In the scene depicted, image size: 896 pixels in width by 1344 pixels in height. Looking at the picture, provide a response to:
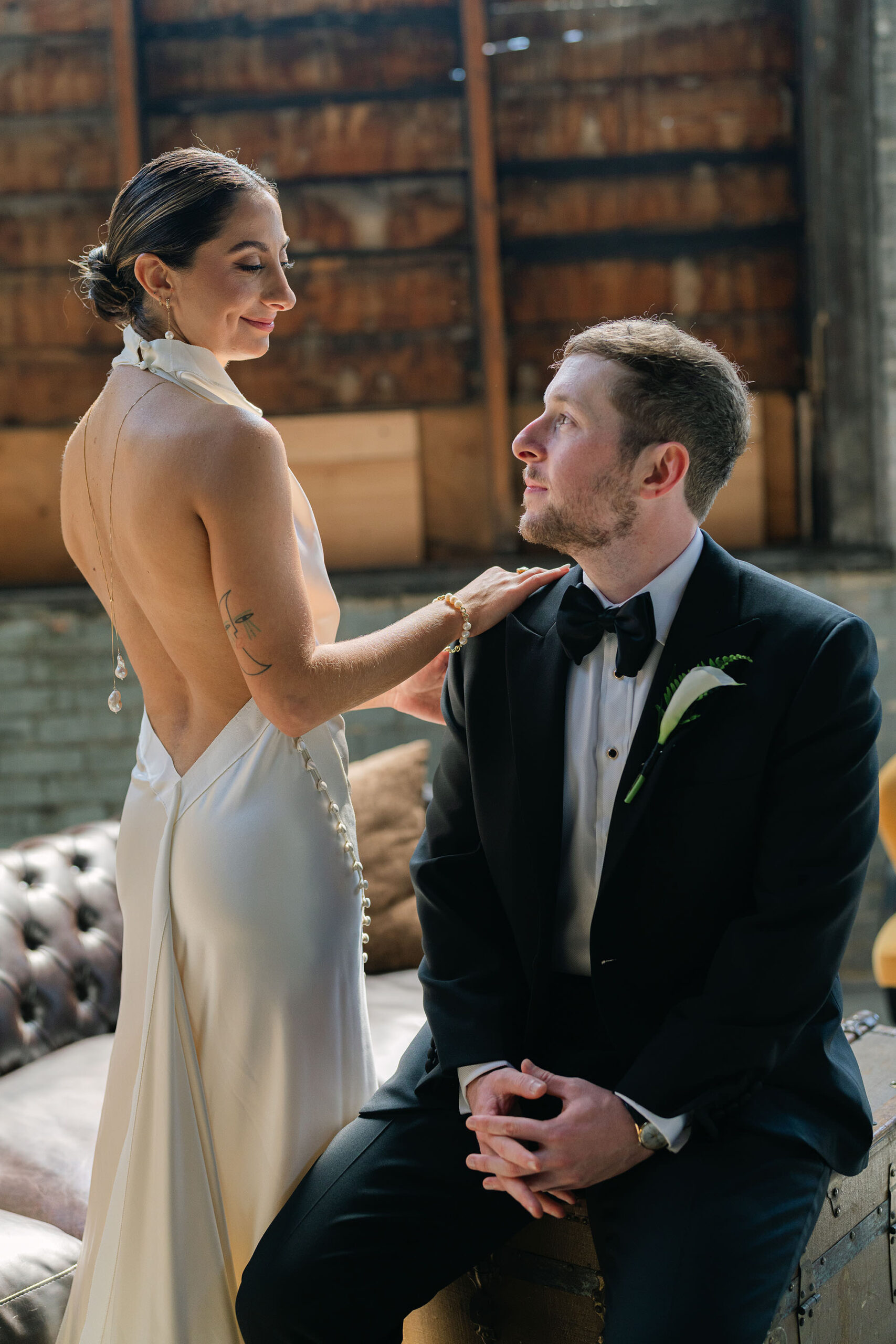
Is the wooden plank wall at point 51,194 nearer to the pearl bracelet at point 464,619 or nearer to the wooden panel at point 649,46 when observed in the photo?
the wooden panel at point 649,46

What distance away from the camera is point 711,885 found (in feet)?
5.24

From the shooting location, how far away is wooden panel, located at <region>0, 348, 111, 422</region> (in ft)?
15.6

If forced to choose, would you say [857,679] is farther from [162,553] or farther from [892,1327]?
[892,1327]

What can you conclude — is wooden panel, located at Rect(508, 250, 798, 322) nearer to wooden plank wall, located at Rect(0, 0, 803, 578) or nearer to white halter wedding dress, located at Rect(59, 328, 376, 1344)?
wooden plank wall, located at Rect(0, 0, 803, 578)

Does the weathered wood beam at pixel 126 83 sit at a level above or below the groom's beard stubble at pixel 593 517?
above

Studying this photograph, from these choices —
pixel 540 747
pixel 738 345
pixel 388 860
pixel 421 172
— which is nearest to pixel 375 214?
pixel 421 172

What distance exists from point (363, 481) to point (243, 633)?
3396 mm

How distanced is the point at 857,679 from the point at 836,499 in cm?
336

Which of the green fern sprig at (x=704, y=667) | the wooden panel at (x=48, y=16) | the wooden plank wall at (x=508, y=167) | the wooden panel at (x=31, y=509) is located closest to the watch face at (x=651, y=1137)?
the green fern sprig at (x=704, y=667)

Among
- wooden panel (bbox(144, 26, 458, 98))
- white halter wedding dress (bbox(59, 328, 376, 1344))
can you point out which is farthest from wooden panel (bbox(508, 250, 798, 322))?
white halter wedding dress (bbox(59, 328, 376, 1344))

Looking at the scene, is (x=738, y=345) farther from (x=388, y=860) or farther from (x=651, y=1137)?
(x=651, y=1137)

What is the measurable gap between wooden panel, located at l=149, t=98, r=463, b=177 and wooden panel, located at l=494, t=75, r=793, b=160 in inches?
10.2

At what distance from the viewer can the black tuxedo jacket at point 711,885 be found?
1.52 metres

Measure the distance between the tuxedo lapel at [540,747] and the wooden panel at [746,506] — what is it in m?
3.26
